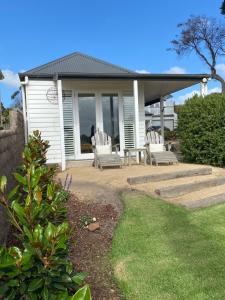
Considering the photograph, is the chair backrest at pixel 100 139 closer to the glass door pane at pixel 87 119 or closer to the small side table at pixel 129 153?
the small side table at pixel 129 153

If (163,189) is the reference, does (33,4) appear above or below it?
above

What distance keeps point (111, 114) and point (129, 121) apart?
2.18 ft

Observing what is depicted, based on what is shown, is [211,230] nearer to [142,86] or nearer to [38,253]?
[38,253]

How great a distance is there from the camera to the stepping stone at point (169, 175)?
26.0 ft

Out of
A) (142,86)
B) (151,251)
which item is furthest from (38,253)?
(142,86)

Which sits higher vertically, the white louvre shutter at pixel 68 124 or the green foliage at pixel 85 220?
the white louvre shutter at pixel 68 124

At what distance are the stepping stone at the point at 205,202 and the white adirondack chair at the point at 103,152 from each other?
3702mm

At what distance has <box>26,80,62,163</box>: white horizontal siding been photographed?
37.2 feet

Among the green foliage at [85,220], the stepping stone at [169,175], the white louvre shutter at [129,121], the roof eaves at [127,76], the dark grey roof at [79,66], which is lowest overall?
the green foliage at [85,220]

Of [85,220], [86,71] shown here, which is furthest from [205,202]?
[86,71]

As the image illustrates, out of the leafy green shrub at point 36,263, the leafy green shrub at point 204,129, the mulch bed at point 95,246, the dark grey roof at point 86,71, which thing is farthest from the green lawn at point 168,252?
the dark grey roof at point 86,71

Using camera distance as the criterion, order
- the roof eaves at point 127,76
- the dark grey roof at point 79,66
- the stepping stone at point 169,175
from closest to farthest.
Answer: the stepping stone at point 169,175, the roof eaves at point 127,76, the dark grey roof at point 79,66

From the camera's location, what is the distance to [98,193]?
22.8 feet

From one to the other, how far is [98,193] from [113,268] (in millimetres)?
2757
